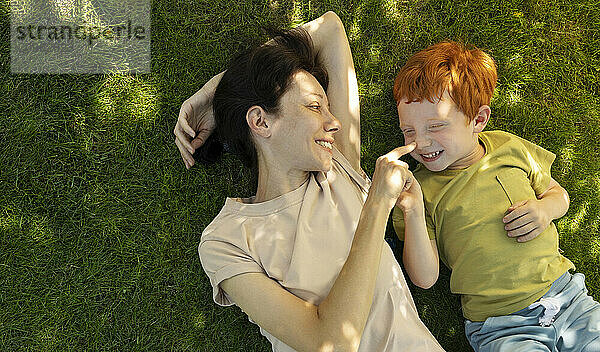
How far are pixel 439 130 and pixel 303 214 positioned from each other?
2.96 feet

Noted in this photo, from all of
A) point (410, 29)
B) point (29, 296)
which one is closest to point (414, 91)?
point (410, 29)

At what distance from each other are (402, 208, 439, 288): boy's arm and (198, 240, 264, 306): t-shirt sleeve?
2.92 feet

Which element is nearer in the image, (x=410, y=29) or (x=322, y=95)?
(x=322, y=95)

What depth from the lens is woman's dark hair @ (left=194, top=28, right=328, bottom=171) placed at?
285cm

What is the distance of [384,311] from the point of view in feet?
9.46

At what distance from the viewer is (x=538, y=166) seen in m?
3.34

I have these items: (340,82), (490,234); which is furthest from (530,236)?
(340,82)

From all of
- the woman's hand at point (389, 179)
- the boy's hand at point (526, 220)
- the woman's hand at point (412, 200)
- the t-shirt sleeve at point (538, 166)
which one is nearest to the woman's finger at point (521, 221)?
the boy's hand at point (526, 220)

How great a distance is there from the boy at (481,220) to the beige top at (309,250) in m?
0.34

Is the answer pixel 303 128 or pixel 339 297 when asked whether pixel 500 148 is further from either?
pixel 339 297

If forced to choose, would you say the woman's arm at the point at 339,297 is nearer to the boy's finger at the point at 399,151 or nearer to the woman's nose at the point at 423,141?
the boy's finger at the point at 399,151

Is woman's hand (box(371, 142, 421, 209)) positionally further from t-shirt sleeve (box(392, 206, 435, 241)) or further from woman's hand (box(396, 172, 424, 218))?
t-shirt sleeve (box(392, 206, 435, 241))

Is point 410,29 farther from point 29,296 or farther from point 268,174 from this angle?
point 29,296

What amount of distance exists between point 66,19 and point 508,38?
2.92 metres
